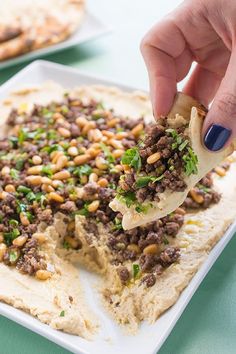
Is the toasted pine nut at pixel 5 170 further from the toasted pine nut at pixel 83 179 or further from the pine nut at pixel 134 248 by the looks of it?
the pine nut at pixel 134 248

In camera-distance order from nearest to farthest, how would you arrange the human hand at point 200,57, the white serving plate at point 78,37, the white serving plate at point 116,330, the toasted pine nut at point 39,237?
the white serving plate at point 116,330
the human hand at point 200,57
the toasted pine nut at point 39,237
the white serving plate at point 78,37

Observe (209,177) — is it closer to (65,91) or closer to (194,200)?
(194,200)

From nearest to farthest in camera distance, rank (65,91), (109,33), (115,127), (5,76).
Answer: (115,127) → (65,91) → (5,76) → (109,33)

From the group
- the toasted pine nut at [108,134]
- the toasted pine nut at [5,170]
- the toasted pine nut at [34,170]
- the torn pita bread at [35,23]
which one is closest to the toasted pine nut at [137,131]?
the toasted pine nut at [108,134]

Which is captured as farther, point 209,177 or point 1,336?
point 209,177

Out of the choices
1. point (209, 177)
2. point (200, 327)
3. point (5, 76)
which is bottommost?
point (5, 76)

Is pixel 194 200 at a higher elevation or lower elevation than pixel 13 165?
higher

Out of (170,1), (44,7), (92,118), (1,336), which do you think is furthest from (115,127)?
(170,1)
